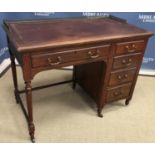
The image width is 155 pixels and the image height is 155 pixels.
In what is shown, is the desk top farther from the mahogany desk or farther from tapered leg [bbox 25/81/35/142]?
tapered leg [bbox 25/81/35/142]

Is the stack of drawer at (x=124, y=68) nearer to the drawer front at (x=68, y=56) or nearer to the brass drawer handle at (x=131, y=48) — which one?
the brass drawer handle at (x=131, y=48)

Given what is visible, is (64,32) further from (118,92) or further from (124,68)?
(118,92)

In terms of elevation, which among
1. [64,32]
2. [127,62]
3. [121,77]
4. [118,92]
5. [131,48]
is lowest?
[118,92]

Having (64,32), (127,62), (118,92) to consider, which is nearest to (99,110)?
(118,92)

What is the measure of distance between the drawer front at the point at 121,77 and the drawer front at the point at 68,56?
28 cm

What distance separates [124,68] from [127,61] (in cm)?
7

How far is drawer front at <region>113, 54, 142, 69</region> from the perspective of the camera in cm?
168

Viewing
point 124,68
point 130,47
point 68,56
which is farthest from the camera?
point 124,68

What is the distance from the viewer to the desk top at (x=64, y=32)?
4.35 ft

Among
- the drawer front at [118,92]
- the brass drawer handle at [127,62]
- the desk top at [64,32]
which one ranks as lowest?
the drawer front at [118,92]

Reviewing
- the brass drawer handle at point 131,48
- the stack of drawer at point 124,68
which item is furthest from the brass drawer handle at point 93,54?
the brass drawer handle at point 131,48

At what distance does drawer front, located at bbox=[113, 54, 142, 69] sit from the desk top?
0.66 feet

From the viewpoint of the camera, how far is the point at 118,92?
6.30ft
